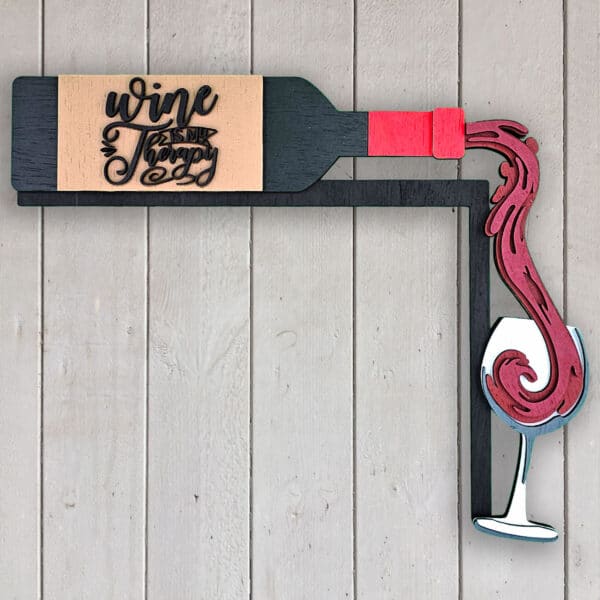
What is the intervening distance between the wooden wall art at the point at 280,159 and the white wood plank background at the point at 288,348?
3 centimetres

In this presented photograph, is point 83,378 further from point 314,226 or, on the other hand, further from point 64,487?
point 314,226

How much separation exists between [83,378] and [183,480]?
17 centimetres

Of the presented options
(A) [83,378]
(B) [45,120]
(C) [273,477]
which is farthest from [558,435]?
(B) [45,120]

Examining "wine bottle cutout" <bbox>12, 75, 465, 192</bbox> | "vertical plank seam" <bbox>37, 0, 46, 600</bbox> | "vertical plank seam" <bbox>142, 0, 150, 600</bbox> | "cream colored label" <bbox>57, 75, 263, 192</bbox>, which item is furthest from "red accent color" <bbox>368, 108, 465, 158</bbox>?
"vertical plank seam" <bbox>37, 0, 46, 600</bbox>

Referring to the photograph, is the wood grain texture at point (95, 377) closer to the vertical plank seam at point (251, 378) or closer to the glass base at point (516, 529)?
the vertical plank seam at point (251, 378)

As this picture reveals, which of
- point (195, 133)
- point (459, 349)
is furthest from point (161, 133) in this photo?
point (459, 349)

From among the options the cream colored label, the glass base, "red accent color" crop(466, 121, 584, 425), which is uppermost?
the cream colored label

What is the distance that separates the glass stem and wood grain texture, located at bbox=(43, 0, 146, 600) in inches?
16.6

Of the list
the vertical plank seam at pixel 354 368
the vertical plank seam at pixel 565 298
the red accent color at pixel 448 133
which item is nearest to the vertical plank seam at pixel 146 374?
the vertical plank seam at pixel 354 368

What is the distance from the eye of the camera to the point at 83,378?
31.0 inches

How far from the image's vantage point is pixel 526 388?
75 cm

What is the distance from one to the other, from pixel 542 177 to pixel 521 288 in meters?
0.14

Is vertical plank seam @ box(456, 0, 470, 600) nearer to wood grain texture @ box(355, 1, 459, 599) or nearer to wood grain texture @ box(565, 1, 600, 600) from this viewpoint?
wood grain texture @ box(355, 1, 459, 599)

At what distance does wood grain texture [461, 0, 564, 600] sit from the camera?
2.56 ft
